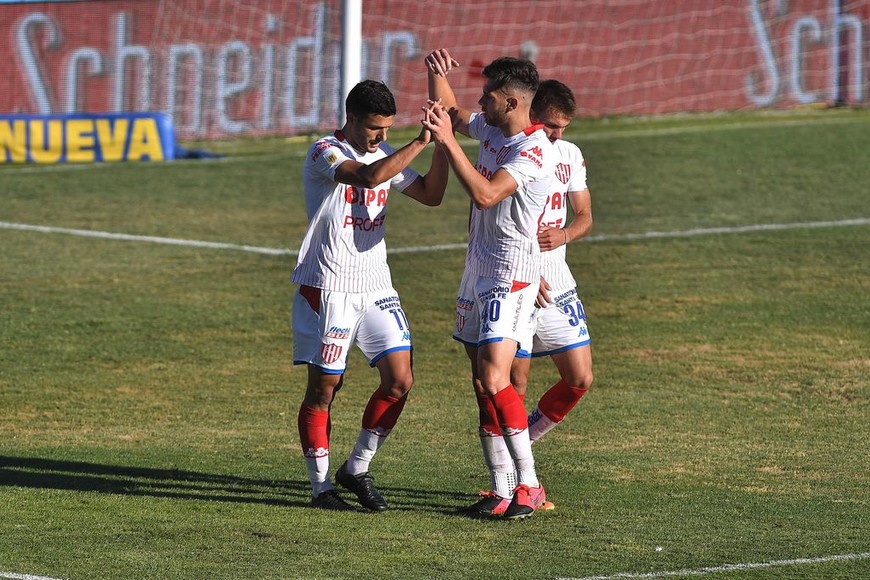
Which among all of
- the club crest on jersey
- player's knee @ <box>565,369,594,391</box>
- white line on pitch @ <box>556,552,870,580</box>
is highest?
the club crest on jersey

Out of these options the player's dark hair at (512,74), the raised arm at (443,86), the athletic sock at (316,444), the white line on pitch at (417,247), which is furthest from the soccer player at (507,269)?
the white line on pitch at (417,247)

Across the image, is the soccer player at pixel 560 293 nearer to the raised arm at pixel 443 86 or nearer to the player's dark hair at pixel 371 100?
the raised arm at pixel 443 86

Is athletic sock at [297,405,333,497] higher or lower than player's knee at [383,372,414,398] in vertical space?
lower

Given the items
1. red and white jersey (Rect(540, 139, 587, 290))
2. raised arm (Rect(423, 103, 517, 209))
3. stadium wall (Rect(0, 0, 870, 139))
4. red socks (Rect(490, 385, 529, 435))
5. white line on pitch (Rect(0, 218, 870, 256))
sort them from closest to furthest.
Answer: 1. raised arm (Rect(423, 103, 517, 209))
2. red socks (Rect(490, 385, 529, 435))
3. red and white jersey (Rect(540, 139, 587, 290))
4. white line on pitch (Rect(0, 218, 870, 256))
5. stadium wall (Rect(0, 0, 870, 139))

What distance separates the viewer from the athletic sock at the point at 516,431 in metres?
7.77

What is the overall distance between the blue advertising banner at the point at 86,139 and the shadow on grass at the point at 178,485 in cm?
1528

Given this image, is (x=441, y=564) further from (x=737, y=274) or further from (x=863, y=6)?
(x=863, y=6)

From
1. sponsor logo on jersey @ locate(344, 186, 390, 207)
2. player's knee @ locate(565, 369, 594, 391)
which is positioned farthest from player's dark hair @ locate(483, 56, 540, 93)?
player's knee @ locate(565, 369, 594, 391)

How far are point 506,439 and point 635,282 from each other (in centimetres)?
771

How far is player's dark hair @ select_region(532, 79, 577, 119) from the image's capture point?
8.31 metres

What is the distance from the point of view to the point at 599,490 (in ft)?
27.8

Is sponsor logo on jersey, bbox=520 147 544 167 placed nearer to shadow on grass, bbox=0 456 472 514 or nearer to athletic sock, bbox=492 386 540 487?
athletic sock, bbox=492 386 540 487

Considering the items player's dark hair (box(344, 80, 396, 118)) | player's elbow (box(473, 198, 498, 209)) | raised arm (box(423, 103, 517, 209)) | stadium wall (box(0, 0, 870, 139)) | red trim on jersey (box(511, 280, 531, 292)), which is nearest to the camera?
raised arm (box(423, 103, 517, 209))

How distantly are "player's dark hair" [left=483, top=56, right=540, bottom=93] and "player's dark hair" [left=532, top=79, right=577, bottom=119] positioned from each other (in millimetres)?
562
